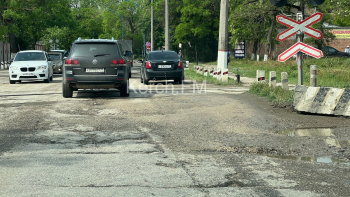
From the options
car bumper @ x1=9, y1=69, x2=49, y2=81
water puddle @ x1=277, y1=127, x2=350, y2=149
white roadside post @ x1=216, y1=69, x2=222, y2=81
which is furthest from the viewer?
car bumper @ x1=9, y1=69, x2=49, y2=81

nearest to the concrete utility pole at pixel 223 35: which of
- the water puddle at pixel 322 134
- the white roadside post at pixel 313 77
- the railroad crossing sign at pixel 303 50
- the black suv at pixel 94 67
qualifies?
the black suv at pixel 94 67

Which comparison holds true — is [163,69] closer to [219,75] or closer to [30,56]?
[219,75]

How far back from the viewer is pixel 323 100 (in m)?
10.8

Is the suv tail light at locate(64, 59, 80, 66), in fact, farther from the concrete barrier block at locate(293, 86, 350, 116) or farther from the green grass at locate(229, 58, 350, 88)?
the green grass at locate(229, 58, 350, 88)

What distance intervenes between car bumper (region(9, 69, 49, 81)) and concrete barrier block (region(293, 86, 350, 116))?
1511 cm

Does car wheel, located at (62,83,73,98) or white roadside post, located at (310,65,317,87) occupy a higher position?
white roadside post, located at (310,65,317,87)

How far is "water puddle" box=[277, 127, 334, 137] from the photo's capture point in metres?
8.49

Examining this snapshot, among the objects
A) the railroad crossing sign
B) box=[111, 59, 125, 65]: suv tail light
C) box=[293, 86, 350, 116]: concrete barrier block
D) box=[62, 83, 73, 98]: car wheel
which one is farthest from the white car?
box=[293, 86, 350, 116]: concrete barrier block

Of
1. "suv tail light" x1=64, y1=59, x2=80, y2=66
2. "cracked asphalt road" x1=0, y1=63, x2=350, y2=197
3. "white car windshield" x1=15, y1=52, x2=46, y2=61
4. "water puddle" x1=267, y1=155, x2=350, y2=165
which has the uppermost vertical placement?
Result: "white car windshield" x1=15, y1=52, x2=46, y2=61

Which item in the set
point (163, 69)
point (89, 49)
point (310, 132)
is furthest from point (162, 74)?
point (310, 132)

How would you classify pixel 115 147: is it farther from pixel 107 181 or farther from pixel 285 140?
pixel 285 140

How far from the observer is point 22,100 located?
14.1m

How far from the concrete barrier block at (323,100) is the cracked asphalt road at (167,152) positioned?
1.08 feet

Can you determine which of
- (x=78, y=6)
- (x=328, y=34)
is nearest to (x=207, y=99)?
(x=328, y=34)
